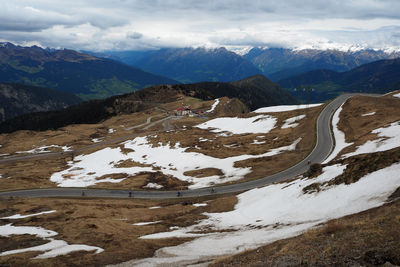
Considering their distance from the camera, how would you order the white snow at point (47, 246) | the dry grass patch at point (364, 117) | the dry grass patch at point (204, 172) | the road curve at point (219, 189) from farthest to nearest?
the dry grass patch at point (204, 172), the dry grass patch at point (364, 117), the road curve at point (219, 189), the white snow at point (47, 246)

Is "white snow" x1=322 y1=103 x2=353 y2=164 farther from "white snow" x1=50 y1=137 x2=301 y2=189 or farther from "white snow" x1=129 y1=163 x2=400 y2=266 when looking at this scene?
"white snow" x1=129 y1=163 x2=400 y2=266

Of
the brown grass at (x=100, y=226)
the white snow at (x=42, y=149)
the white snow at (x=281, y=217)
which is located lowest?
the white snow at (x=42, y=149)

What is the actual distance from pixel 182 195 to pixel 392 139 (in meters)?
41.2

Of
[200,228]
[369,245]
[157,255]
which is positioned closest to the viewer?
[369,245]

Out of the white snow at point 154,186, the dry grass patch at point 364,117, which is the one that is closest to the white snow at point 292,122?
the dry grass patch at point 364,117

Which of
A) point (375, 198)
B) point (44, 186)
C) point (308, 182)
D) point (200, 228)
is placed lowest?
point (44, 186)

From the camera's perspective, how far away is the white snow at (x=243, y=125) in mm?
103438

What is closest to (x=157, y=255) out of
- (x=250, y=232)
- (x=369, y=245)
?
(x=250, y=232)

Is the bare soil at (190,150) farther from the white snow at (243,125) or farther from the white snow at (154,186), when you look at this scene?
the white snow at (243,125)

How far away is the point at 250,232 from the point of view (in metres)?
25.2

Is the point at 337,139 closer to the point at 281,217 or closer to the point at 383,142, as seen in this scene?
the point at 383,142

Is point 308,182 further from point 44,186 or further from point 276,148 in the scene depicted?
point 44,186

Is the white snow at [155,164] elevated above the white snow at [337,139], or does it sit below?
below

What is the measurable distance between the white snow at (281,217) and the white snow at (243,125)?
66.7 meters
